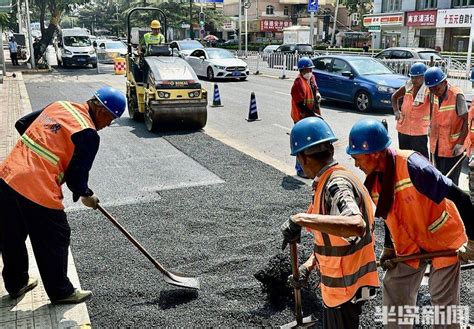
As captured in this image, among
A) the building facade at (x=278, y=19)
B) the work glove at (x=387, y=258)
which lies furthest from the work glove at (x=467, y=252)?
the building facade at (x=278, y=19)

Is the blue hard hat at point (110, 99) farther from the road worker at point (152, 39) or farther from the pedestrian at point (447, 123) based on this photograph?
the road worker at point (152, 39)

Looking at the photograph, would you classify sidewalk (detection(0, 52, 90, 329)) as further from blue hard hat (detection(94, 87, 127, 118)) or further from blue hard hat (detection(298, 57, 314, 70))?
blue hard hat (detection(298, 57, 314, 70))

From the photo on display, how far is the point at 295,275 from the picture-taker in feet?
9.21

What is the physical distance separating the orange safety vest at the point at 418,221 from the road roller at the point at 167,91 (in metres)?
7.85

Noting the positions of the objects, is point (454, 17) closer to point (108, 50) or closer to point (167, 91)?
point (108, 50)

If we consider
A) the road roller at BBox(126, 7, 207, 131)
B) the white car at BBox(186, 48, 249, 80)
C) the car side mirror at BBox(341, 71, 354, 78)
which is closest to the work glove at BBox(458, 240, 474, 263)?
the road roller at BBox(126, 7, 207, 131)

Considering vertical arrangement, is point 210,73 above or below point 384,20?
below

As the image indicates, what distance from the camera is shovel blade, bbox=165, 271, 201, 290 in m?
4.03

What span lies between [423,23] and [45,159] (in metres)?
38.7

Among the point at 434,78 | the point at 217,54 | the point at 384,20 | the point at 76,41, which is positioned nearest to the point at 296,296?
the point at 434,78

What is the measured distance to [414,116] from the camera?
6.14 meters

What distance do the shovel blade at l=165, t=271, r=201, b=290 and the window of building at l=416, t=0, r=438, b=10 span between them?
127 ft

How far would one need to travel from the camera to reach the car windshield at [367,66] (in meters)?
13.8

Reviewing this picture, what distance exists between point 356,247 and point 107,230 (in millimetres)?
3558
